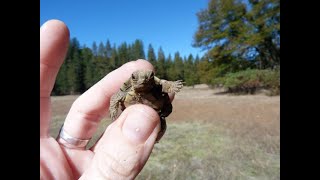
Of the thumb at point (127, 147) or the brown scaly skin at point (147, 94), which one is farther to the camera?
the brown scaly skin at point (147, 94)

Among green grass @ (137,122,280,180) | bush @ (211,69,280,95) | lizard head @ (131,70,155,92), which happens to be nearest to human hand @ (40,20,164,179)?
lizard head @ (131,70,155,92)

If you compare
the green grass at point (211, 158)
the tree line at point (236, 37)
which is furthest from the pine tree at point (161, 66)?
the green grass at point (211, 158)

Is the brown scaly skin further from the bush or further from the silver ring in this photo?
the bush

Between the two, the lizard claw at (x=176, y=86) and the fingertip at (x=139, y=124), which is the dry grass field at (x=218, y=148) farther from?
the fingertip at (x=139, y=124)

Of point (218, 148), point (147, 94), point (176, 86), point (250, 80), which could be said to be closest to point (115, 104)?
point (147, 94)

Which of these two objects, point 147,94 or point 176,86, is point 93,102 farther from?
point 176,86

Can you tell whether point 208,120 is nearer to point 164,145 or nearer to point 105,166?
point 164,145
